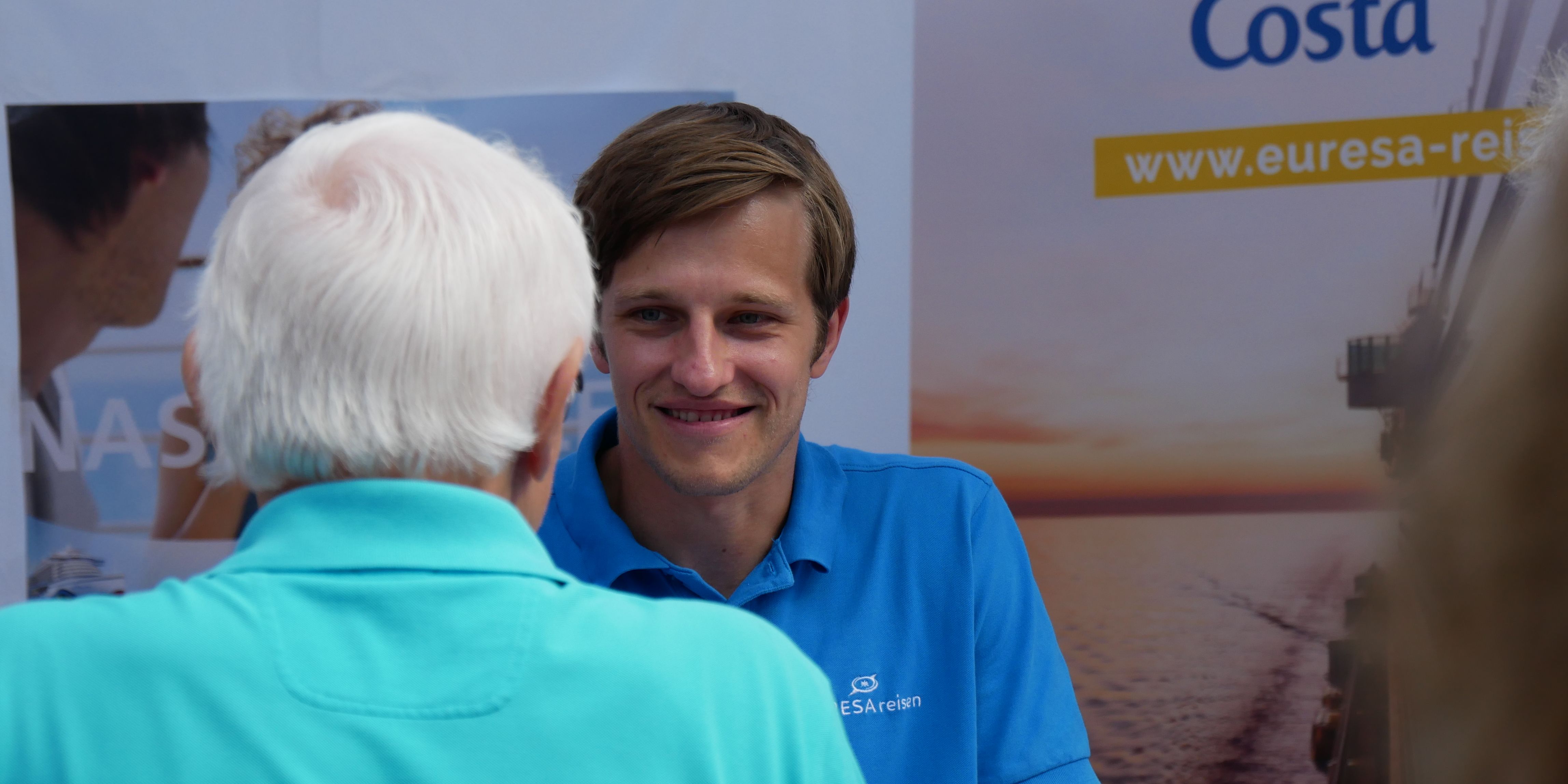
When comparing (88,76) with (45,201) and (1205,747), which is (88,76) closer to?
(45,201)

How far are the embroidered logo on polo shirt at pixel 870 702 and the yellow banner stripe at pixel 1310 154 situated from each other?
1051 mm

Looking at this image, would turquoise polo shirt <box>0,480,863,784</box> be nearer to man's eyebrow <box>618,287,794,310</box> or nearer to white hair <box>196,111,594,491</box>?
white hair <box>196,111,594,491</box>

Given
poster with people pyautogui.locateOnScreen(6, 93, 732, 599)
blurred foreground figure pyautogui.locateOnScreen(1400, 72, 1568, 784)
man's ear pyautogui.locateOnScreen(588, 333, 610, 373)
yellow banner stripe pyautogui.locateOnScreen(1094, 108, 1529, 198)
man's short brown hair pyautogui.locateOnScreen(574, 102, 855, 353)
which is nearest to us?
blurred foreground figure pyautogui.locateOnScreen(1400, 72, 1568, 784)

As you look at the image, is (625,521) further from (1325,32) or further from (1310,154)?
(1325,32)

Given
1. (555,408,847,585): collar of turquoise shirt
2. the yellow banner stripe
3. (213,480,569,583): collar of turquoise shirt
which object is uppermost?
the yellow banner stripe

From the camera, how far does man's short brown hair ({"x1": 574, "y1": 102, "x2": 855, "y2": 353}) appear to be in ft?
4.68

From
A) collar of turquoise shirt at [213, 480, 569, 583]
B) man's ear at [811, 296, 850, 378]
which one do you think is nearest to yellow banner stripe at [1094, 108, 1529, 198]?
man's ear at [811, 296, 850, 378]

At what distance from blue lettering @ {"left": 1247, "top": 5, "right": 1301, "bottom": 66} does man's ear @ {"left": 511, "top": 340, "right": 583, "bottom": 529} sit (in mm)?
1616

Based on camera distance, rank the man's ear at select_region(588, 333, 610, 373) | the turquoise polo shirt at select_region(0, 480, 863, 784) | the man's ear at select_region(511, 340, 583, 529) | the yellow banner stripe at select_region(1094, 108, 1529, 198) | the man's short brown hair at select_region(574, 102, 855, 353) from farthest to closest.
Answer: the yellow banner stripe at select_region(1094, 108, 1529, 198) → the man's ear at select_region(588, 333, 610, 373) → the man's short brown hair at select_region(574, 102, 855, 353) → the man's ear at select_region(511, 340, 583, 529) → the turquoise polo shirt at select_region(0, 480, 863, 784)

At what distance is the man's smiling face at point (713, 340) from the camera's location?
4.71ft

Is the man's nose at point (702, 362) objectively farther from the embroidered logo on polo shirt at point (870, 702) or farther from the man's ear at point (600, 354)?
the embroidered logo on polo shirt at point (870, 702)

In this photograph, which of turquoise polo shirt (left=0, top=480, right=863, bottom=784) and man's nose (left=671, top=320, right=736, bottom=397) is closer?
turquoise polo shirt (left=0, top=480, right=863, bottom=784)

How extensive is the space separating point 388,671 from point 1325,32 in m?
1.89

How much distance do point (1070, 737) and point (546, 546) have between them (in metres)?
0.69
